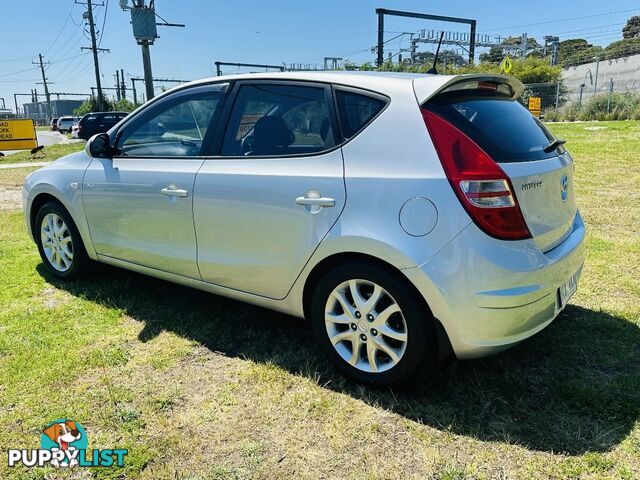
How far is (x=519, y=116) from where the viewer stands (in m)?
2.91

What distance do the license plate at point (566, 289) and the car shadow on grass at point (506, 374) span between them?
47cm

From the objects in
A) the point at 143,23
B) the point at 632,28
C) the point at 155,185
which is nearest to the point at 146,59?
the point at 143,23

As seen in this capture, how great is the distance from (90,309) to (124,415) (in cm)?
157

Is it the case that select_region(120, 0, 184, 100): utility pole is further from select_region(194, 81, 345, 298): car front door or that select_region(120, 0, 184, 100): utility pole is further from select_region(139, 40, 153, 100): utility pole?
select_region(194, 81, 345, 298): car front door

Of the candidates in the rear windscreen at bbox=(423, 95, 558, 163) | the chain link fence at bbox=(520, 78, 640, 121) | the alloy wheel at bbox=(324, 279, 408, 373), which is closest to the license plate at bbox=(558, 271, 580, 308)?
the rear windscreen at bbox=(423, 95, 558, 163)

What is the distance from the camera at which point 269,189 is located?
289cm

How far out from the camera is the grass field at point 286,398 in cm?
228

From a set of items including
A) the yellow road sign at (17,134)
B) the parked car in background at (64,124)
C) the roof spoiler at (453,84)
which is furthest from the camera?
the parked car in background at (64,124)

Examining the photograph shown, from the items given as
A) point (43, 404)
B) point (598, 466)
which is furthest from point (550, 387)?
point (43, 404)

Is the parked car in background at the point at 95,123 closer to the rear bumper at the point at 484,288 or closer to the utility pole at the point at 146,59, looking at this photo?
the utility pole at the point at 146,59

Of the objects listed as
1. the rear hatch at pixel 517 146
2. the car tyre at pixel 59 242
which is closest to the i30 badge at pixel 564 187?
the rear hatch at pixel 517 146

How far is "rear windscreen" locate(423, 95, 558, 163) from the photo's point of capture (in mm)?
2484

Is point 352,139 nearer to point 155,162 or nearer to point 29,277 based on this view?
point 155,162

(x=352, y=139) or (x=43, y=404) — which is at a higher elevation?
(x=352, y=139)
